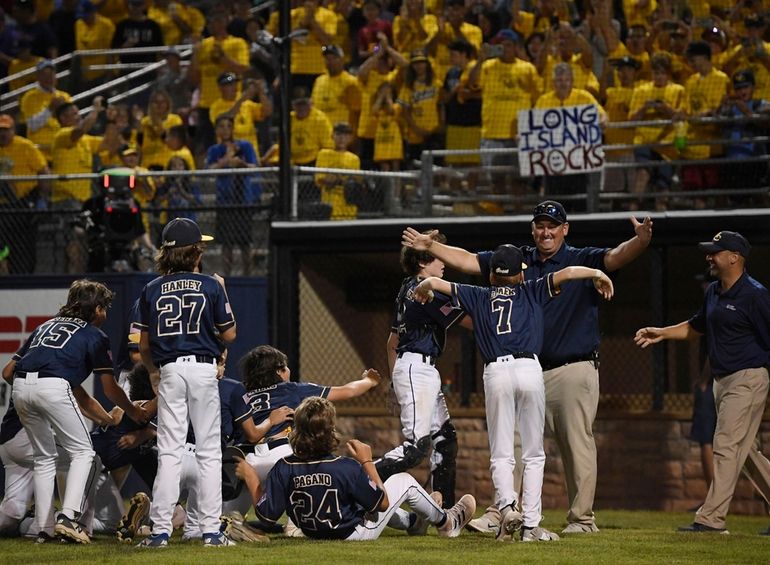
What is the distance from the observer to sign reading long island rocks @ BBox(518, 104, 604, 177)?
1275 cm

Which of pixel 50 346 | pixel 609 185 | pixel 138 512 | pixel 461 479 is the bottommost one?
pixel 461 479

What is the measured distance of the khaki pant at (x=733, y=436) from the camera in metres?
8.99

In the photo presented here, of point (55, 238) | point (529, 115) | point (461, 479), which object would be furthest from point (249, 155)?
point (461, 479)

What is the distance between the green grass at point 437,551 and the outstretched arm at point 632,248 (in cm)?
177

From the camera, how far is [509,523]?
26.3 ft

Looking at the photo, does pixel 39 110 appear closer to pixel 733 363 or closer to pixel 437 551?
pixel 733 363

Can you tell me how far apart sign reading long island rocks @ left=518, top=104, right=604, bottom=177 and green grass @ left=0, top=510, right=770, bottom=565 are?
4748 millimetres

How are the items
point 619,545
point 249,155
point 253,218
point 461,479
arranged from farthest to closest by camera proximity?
1. point 249,155
2. point 253,218
3. point 461,479
4. point 619,545

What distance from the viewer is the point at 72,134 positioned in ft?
52.4

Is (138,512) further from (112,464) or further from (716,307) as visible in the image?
(716,307)

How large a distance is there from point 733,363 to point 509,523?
2.19 m

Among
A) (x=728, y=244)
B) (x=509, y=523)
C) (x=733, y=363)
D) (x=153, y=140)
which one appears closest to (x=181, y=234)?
(x=509, y=523)

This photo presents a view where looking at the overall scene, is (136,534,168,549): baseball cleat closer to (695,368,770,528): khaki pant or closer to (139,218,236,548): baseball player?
(139,218,236,548): baseball player

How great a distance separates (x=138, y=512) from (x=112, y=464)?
729 millimetres
